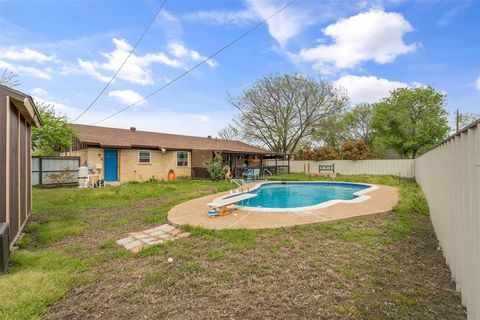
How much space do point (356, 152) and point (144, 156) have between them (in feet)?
55.7

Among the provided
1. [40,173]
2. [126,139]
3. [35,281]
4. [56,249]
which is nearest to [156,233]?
[56,249]

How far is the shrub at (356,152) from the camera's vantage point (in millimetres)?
21219

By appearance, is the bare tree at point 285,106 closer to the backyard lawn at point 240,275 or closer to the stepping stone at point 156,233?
the backyard lawn at point 240,275

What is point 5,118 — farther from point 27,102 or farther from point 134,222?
point 134,222

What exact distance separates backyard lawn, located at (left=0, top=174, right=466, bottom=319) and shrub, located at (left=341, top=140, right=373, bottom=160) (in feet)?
54.4

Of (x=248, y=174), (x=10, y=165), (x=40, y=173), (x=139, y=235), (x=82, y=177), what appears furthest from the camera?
(x=248, y=174)

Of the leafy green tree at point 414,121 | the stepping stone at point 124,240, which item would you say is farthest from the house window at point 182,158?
the leafy green tree at point 414,121

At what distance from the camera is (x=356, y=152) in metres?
21.3

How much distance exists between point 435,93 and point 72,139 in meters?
29.3

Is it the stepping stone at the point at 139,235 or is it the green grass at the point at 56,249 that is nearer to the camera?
the green grass at the point at 56,249

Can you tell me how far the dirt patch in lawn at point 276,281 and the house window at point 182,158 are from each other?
14243 mm

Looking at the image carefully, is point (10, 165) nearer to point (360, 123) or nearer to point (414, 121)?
point (414, 121)

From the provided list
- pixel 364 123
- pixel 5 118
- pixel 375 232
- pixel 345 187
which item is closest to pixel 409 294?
pixel 375 232

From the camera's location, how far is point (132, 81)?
15.0 m
